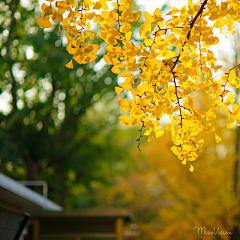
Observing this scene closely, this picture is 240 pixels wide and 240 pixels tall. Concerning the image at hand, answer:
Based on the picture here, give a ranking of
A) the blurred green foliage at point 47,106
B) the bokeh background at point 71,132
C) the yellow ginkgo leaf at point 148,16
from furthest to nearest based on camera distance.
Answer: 1. the bokeh background at point 71,132
2. the blurred green foliage at point 47,106
3. the yellow ginkgo leaf at point 148,16

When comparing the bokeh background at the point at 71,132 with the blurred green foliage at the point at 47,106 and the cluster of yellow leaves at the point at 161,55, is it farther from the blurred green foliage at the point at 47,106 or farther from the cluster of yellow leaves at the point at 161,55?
the cluster of yellow leaves at the point at 161,55

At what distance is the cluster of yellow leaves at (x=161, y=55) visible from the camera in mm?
1409

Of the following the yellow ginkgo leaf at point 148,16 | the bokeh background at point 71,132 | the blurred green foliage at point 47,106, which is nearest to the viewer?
the yellow ginkgo leaf at point 148,16

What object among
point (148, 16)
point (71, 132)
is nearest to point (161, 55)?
point (148, 16)

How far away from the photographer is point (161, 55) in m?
1.49

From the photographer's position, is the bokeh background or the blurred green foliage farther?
the bokeh background

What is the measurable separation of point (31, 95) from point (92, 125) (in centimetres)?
282

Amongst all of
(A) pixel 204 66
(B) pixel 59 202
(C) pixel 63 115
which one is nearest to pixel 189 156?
(A) pixel 204 66

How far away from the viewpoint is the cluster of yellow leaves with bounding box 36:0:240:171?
141 cm

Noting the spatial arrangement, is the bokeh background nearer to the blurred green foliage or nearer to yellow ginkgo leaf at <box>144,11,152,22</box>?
the blurred green foliage

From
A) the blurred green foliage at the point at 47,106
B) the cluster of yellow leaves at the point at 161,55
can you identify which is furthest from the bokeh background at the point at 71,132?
the cluster of yellow leaves at the point at 161,55

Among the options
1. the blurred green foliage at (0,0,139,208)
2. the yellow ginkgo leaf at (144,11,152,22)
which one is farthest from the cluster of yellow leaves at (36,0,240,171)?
the blurred green foliage at (0,0,139,208)

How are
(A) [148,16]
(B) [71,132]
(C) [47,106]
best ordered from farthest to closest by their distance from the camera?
(B) [71,132]
(C) [47,106]
(A) [148,16]

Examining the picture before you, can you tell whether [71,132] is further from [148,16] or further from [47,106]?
[148,16]
